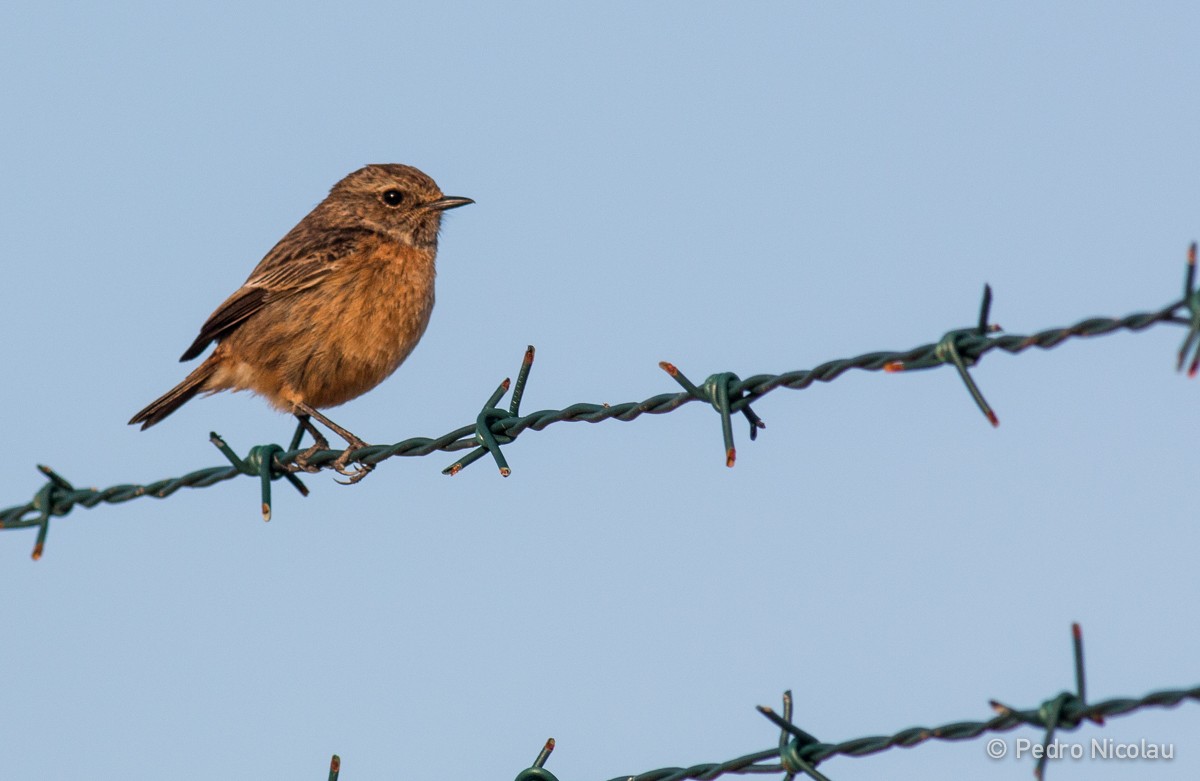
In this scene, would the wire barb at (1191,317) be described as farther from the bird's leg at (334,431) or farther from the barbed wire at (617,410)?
the bird's leg at (334,431)

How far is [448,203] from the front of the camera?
10.7 meters

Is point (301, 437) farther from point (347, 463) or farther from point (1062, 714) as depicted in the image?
point (1062, 714)

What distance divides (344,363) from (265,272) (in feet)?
3.59

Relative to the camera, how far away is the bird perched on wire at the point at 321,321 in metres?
9.39

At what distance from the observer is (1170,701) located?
11.2 feet

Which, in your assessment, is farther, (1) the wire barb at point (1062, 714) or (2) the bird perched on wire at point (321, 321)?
(2) the bird perched on wire at point (321, 321)

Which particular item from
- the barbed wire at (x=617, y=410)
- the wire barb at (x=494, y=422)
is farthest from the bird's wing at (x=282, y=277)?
the wire barb at (x=494, y=422)

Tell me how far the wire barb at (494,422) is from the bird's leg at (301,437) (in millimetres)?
1458

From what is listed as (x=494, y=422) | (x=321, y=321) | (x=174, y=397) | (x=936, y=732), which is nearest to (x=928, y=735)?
(x=936, y=732)

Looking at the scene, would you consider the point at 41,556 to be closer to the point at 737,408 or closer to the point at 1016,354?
the point at 737,408

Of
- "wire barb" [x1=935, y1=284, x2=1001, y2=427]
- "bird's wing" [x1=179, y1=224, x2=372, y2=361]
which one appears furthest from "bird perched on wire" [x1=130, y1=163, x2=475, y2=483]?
"wire barb" [x1=935, y1=284, x2=1001, y2=427]

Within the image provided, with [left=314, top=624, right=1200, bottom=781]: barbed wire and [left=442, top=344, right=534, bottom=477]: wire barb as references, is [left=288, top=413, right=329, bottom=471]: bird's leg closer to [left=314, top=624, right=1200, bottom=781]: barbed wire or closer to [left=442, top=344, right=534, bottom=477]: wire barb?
[left=442, top=344, right=534, bottom=477]: wire barb

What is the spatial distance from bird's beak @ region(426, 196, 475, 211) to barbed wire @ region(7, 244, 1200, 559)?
3.78 metres

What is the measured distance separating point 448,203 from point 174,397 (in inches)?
90.4
